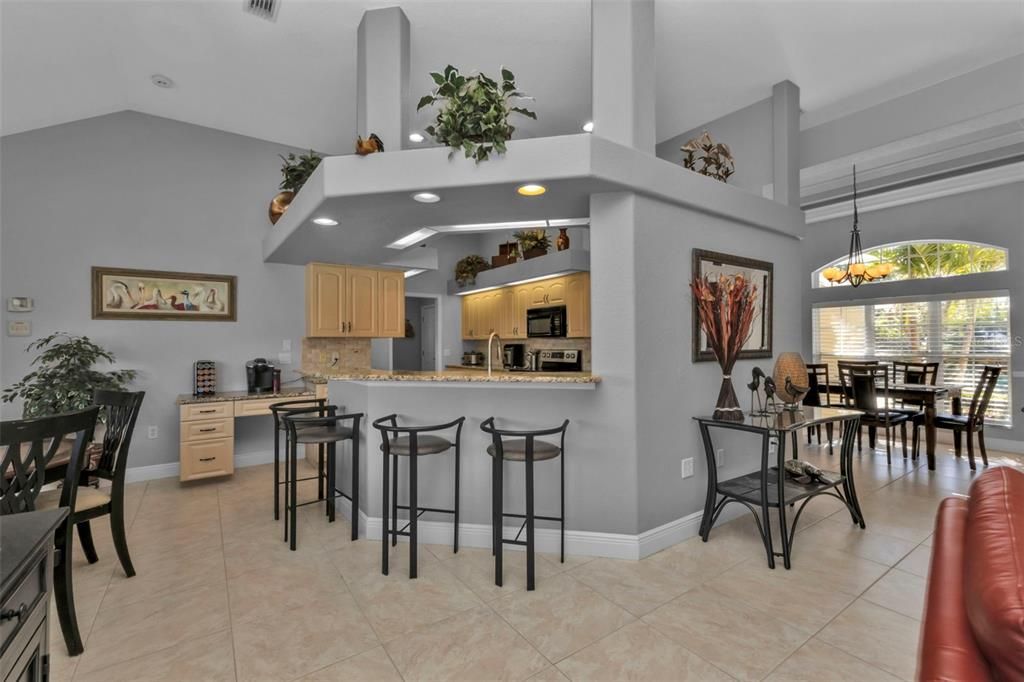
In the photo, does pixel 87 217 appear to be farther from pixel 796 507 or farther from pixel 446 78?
pixel 796 507

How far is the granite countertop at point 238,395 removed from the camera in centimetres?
430

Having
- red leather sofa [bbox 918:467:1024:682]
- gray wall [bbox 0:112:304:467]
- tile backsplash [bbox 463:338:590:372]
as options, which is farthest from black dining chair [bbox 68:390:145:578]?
tile backsplash [bbox 463:338:590:372]

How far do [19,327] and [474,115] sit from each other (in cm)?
434

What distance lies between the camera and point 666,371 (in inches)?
114

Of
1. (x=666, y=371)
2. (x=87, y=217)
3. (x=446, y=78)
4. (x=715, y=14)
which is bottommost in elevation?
(x=666, y=371)

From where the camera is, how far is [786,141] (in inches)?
153

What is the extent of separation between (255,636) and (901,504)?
4338 mm

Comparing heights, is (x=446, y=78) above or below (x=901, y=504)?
above

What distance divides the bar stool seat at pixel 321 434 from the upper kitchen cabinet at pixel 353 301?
193cm

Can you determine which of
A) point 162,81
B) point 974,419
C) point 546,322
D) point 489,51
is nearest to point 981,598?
point 489,51

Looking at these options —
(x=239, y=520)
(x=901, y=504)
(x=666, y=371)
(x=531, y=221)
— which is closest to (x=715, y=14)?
(x=531, y=221)

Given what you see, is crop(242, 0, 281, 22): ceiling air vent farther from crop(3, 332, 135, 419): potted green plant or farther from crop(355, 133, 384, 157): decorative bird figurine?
crop(3, 332, 135, 419): potted green plant

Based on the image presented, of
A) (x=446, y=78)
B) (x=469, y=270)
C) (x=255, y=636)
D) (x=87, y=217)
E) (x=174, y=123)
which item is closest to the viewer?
(x=255, y=636)

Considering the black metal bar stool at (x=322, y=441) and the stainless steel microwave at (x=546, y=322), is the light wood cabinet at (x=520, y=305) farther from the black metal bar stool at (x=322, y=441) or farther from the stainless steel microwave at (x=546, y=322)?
the black metal bar stool at (x=322, y=441)
